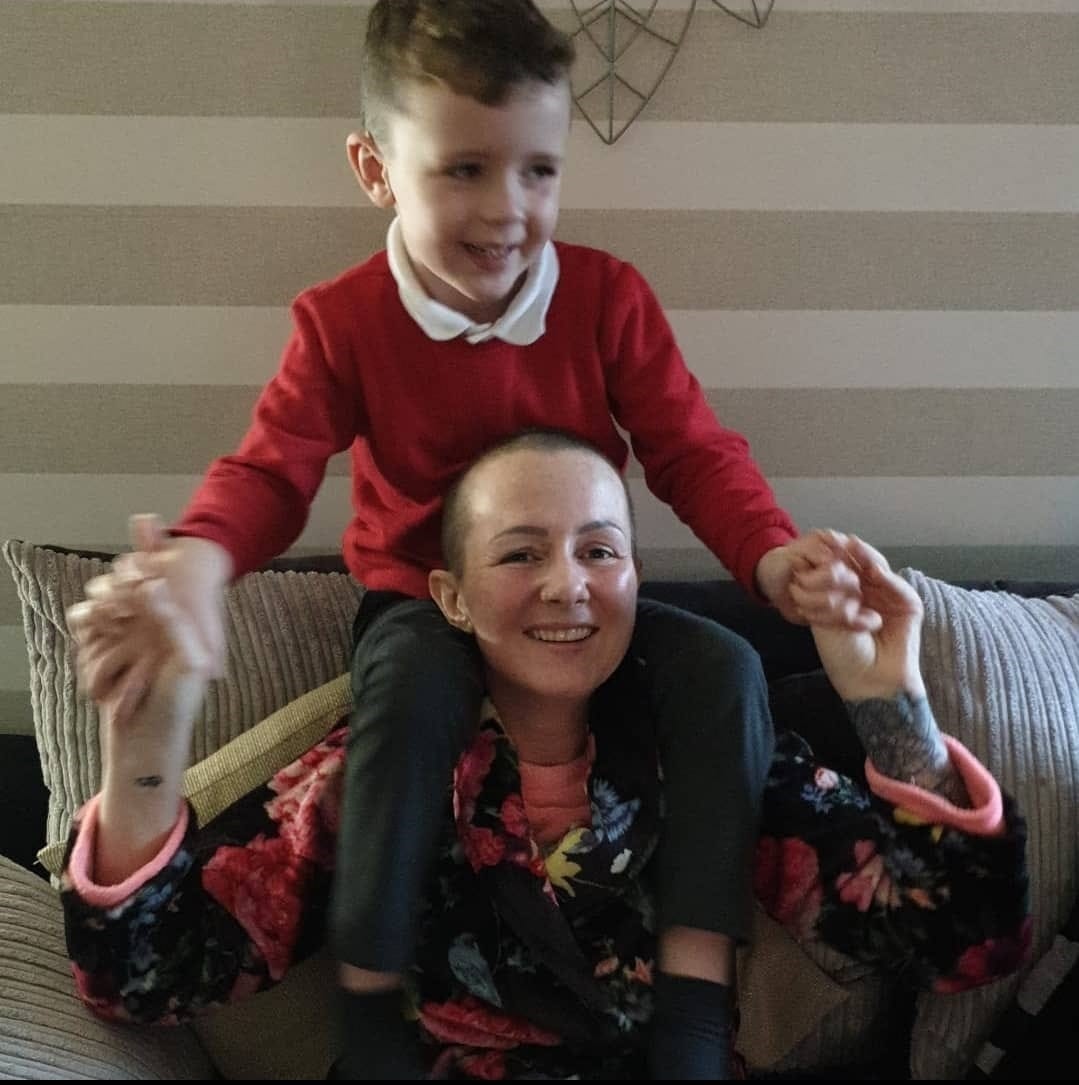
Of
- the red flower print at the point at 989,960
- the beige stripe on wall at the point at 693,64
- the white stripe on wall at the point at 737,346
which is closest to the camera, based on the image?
the red flower print at the point at 989,960

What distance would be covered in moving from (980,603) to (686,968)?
2.04ft

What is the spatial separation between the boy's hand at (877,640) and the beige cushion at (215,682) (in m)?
0.59

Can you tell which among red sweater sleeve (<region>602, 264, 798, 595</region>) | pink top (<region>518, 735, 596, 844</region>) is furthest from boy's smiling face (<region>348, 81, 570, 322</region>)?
pink top (<region>518, 735, 596, 844</region>)

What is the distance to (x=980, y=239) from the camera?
1.45 metres

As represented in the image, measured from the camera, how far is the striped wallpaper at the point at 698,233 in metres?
1.35

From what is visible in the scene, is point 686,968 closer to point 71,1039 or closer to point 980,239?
point 71,1039

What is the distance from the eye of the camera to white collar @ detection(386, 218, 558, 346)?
1.16m

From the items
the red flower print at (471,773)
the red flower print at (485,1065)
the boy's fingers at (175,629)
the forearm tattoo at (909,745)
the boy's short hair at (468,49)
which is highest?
the boy's short hair at (468,49)

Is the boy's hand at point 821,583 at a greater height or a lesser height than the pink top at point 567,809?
greater

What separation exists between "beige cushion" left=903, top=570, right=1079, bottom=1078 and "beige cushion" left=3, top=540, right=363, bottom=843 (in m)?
0.70

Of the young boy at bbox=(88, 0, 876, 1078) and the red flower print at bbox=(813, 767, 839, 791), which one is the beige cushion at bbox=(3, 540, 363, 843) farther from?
the red flower print at bbox=(813, 767, 839, 791)

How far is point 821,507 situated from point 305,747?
82 cm

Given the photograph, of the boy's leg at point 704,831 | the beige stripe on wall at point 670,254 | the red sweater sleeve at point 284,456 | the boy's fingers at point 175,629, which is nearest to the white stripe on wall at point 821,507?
the beige stripe on wall at point 670,254

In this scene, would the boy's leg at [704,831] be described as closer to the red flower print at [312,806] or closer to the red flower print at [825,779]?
the red flower print at [825,779]
